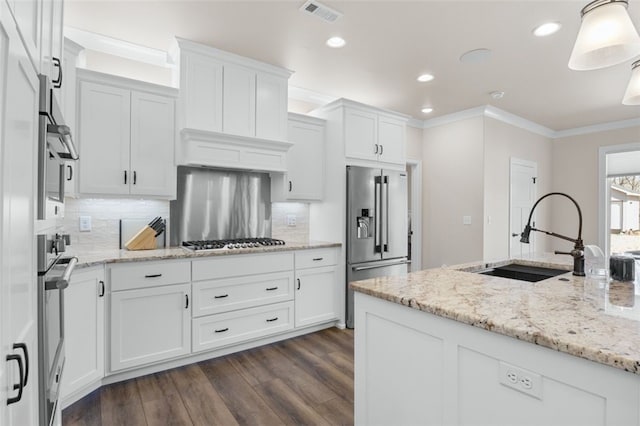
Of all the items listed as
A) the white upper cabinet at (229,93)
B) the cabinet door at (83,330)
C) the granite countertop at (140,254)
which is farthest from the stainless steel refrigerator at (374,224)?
the cabinet door at (83,330)

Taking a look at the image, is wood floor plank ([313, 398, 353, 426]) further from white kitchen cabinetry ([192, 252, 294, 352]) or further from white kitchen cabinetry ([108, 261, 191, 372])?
white kitchen cabinetry ([108, 261, 191, 372])

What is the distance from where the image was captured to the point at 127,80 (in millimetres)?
2828

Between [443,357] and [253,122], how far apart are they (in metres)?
2.73

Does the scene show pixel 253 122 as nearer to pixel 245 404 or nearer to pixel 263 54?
pixel 263 54

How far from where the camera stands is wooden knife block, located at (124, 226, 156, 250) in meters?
2.90

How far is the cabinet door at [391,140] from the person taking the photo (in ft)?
13.8

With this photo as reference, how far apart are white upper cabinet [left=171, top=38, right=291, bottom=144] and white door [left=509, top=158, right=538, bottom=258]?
382cm

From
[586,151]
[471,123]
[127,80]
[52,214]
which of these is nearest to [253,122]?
[127,80]

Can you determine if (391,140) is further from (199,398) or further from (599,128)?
(599,128)

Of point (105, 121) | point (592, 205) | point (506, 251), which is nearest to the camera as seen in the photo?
point (105, 121)

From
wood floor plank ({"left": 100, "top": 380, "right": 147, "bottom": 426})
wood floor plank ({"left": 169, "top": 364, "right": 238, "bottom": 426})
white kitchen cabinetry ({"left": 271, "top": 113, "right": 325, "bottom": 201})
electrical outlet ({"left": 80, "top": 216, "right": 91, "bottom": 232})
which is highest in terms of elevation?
white kitchen cabinetry ({"left": 271, "top": 113, "right": 325, "bottom": 201})

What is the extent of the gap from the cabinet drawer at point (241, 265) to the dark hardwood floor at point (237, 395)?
28.5 inches

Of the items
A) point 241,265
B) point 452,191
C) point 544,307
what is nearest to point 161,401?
point 241,265

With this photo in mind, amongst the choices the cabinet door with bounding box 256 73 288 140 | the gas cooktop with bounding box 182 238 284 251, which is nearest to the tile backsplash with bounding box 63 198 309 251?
the gas cooktop with bounding box 182 238 284 251
